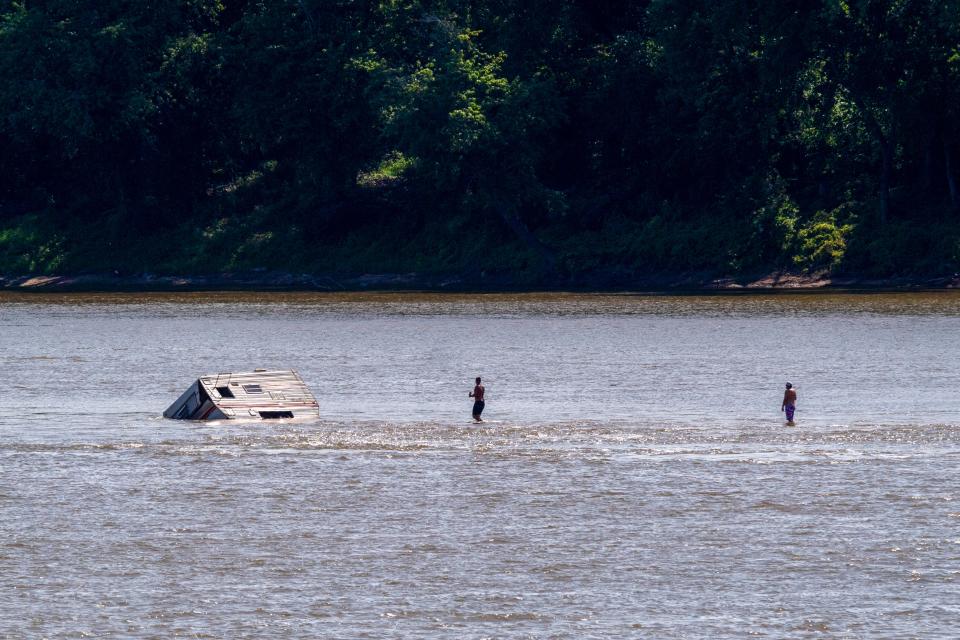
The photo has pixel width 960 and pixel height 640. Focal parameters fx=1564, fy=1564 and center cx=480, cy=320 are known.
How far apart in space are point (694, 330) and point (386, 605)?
4311 centimetres

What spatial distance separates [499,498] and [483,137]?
59.4 m

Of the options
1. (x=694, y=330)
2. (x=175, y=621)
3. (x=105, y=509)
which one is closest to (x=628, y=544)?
(x=175, y=621)

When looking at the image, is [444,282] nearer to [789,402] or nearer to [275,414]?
[275,414]

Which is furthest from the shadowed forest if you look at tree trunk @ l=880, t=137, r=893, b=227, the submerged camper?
the submerged camper

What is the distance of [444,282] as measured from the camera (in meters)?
95.2

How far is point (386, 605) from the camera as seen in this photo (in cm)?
2278

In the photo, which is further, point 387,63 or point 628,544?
point 387,63

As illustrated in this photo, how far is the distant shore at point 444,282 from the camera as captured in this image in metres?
84.1

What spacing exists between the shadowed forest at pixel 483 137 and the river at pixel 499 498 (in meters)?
28.3

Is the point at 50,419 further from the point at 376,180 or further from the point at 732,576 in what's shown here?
the point at 376,180

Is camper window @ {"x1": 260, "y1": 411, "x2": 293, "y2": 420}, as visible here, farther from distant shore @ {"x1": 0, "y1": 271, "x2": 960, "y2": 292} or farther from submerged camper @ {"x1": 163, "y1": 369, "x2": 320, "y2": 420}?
distant shore @ {"x1": 0, "y1": 271, "x2": 960, "y2": 292}

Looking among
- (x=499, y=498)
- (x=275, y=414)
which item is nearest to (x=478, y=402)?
(x=275, y=414)

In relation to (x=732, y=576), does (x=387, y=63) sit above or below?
above

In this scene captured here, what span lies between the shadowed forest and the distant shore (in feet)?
2.47
